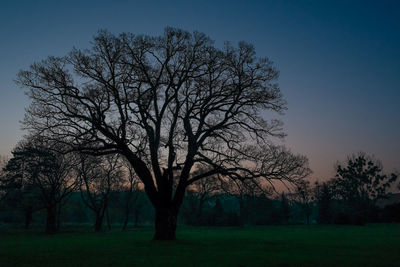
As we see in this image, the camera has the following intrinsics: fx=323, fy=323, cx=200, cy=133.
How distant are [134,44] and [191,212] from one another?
6114 cm

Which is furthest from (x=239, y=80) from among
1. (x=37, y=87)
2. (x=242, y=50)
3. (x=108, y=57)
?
(x=37, y=87)

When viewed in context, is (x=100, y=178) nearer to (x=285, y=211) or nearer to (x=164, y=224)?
(x=164, y=224)

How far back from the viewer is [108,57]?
20656mm

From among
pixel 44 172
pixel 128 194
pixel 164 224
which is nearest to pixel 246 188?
pixel 164 224

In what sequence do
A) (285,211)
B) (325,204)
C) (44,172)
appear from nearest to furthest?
(44,172) → (325,204) → (285,211)

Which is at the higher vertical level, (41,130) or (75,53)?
(75,53)

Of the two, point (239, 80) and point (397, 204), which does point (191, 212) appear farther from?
point (239, 80)

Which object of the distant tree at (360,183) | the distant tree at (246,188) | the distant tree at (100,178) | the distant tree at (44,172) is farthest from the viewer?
the distant tree at (360,183)

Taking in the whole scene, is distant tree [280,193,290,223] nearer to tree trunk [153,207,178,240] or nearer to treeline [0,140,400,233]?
treeline [0,140,400,233]

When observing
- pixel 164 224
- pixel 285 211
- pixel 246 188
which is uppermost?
pixel 246 188

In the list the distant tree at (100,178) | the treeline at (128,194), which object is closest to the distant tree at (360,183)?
the treeline at (128,194)

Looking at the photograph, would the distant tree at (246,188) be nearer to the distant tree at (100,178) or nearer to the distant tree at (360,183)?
the distant tree at (100,178)

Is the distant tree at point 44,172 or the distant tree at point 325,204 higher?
the distant tree at point 44,172

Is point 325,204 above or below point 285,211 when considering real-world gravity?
above
